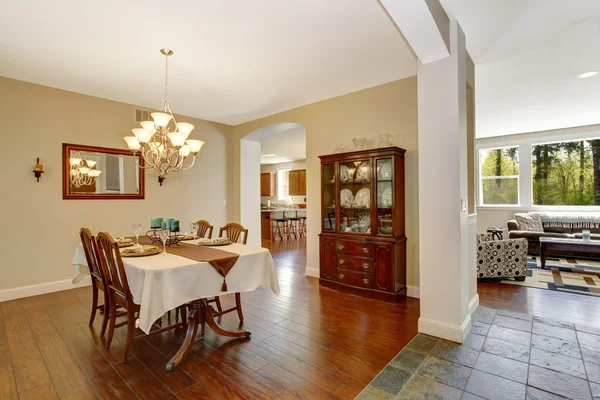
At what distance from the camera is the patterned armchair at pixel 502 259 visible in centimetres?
430

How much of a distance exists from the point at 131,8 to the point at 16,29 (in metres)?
1.21

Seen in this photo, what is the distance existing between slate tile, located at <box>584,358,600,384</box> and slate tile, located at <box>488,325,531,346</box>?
37cm

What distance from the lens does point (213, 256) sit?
7.72 feet

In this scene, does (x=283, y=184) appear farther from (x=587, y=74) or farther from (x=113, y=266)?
(x=113, y=266)

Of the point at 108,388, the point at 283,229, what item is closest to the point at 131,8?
the point at 108,388

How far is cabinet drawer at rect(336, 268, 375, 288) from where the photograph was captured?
365 cm

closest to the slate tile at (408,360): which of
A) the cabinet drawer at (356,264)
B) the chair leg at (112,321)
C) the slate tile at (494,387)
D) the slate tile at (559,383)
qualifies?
the slate tile at (494,387)

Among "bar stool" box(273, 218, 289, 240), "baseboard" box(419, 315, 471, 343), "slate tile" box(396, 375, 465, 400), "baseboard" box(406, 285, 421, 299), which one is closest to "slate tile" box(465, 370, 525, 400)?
"slate tile" box(396, 375, 465, 400)

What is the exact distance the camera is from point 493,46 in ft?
10.0

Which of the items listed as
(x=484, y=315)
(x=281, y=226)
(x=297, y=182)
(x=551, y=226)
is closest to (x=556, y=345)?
(x=484, y=315)

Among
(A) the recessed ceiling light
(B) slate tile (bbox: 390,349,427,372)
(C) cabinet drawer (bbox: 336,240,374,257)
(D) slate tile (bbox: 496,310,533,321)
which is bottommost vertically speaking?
(B) slate tile (bbox: 390,349,427,372)

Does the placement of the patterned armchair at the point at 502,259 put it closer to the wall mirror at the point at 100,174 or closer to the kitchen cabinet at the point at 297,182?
the wall mirror at the point at 100,174

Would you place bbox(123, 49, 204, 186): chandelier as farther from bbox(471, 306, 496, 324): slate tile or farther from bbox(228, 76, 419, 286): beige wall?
bbox(471, 306, 496, 324): slate tile

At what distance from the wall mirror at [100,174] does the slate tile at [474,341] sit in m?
4.66
